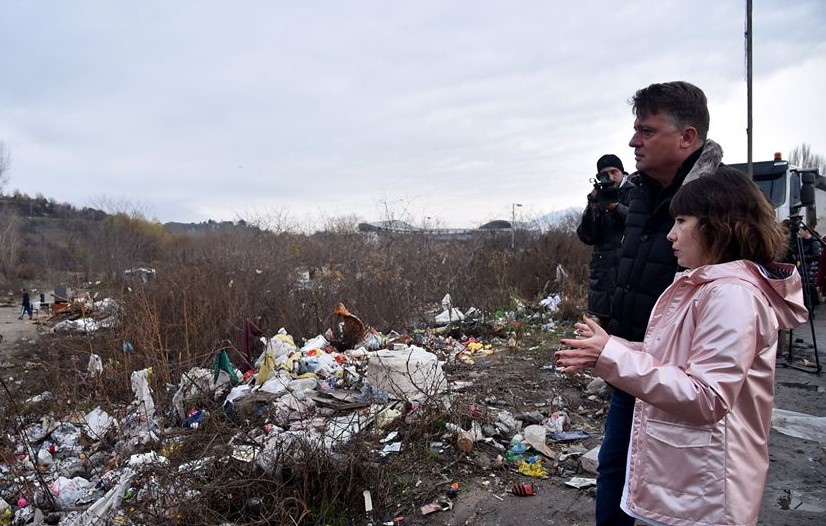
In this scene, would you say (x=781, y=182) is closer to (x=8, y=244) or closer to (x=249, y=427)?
(x=249, y=427)

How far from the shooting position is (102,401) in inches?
212

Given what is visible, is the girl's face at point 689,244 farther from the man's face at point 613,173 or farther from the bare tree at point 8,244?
the bare tree at point 8,244

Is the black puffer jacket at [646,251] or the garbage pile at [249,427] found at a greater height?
the black puffer jacket at [646,251]

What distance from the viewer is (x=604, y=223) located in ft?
14.4

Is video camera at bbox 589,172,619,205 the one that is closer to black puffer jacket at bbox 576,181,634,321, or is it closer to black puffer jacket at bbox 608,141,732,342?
black puffer jacket at bbox 576,181,634,321

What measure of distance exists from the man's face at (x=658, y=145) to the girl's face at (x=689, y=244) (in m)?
0.51

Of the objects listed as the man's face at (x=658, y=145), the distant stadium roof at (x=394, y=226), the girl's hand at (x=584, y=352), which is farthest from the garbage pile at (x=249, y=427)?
the distant stadium roof at (x=394, y=226)

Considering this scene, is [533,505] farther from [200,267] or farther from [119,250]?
[119,250]

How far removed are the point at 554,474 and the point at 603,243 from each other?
6.94 ft

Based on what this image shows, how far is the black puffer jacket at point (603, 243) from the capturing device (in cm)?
406

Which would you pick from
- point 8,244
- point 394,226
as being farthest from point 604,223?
point 8,244

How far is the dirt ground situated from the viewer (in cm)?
292

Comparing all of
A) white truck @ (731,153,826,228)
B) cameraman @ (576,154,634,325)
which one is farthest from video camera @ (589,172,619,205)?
white truck @ (731,153,826,228)

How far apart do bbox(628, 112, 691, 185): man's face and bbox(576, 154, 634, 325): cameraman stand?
1.08m
